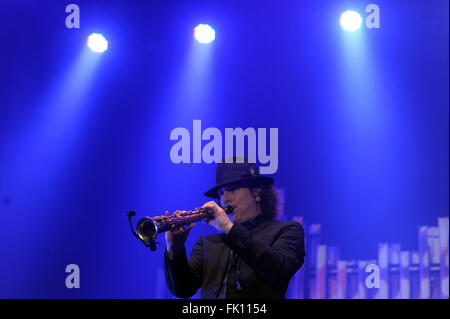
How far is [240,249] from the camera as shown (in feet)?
8.00

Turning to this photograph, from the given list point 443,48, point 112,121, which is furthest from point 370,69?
point 112,121

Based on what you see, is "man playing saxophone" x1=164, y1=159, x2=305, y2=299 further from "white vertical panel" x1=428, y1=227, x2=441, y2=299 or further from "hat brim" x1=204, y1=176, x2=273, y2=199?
"white vertical panel" x1=428, y1=227, x2=441, y2=299

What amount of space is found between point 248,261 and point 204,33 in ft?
6.94

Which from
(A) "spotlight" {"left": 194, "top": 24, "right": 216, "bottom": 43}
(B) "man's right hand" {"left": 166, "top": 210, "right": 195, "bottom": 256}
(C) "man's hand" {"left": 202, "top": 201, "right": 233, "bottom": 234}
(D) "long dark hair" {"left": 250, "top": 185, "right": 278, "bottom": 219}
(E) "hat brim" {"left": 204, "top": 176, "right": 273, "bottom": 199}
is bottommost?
(B) "man's right hand" {"left": 166, "top": 210, "right": 195, "bottom": 256}

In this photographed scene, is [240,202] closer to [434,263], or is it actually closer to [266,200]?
[266,200]

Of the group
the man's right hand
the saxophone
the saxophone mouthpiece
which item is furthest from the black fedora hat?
the man's right hand

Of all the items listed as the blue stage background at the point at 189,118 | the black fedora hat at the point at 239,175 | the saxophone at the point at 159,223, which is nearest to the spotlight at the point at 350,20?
the blue stage background at the point at 189,118

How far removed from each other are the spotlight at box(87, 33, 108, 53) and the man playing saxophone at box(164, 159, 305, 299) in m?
1.58

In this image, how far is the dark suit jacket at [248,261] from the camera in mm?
2445

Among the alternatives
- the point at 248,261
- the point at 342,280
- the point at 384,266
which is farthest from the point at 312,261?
the point at 248,261

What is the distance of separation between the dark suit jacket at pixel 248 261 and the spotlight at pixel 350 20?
191 centimetres

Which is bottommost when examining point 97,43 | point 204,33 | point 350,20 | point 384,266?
point 384,266

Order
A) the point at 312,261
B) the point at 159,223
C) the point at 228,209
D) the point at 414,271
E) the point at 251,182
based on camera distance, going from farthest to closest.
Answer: the point at 414,271 < the point at 312,261 < the point at 251,182 < the point at 228,209 < the point at 159,223

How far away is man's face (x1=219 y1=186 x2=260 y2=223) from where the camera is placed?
9.24ft
